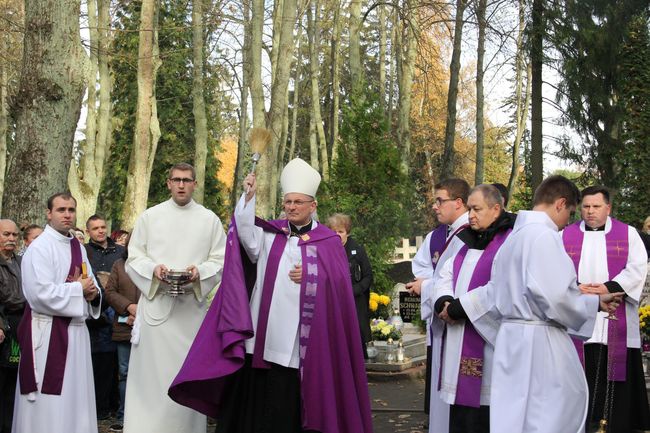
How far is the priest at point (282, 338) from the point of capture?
7.08 metres

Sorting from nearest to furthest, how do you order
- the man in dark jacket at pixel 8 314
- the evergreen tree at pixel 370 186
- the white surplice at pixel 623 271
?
1. the man in dark jacket at pixel 8 314
2. the white surplice at pixel 623 271
3. the evergreen tree at pixel 370 186

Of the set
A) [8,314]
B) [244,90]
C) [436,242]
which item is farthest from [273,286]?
[244,90]

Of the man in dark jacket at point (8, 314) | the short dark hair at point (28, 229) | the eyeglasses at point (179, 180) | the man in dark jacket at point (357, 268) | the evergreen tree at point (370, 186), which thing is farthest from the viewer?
the evergreen tree at point (370, 186)

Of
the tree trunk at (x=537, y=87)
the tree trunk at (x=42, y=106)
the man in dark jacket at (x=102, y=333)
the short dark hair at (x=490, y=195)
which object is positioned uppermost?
the tree trunk at (x=537, y=87)

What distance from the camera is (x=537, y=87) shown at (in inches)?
791

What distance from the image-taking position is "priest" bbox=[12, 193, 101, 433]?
25.6 ft

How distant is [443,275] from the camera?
7.28m

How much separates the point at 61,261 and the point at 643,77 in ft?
49.5

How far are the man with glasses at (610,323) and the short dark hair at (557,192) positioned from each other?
272 cm

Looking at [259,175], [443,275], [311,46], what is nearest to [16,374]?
[443,275]

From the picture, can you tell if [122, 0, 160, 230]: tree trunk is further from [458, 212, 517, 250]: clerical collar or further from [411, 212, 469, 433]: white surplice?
[458, 212, 517, 250]: clerical collar

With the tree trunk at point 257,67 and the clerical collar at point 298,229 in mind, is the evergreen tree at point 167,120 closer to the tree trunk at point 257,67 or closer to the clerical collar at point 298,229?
the tree trunk at point 257,67

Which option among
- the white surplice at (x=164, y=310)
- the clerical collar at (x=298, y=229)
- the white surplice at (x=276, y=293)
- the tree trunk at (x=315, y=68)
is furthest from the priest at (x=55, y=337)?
the tree trunk at (x=315, y=68)

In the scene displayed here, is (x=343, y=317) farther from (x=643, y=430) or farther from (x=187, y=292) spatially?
(x=643, y=430)
